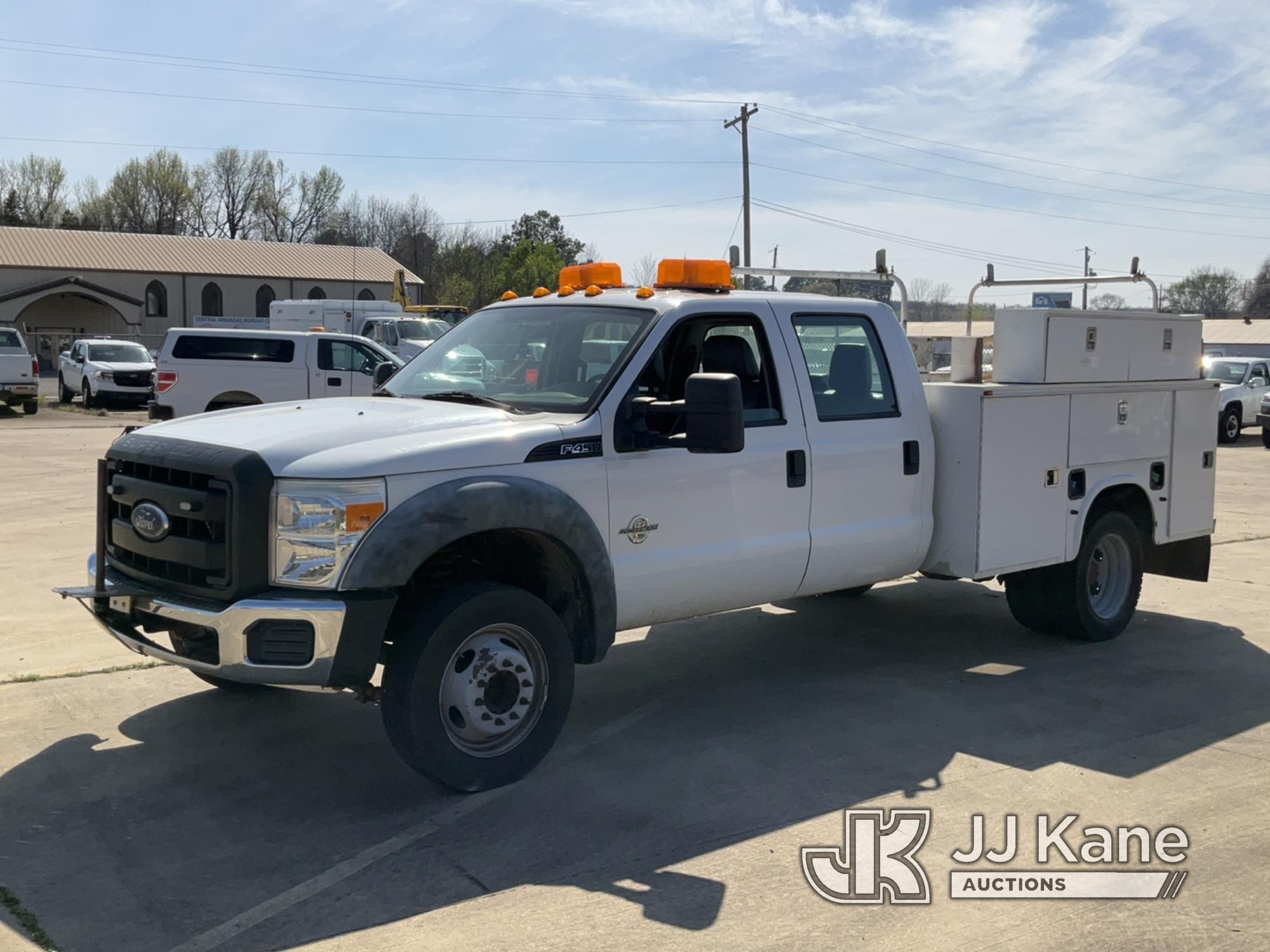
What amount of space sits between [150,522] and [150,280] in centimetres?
5870

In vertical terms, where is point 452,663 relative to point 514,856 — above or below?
above

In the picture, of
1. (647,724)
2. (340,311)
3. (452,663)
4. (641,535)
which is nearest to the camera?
(452,663)

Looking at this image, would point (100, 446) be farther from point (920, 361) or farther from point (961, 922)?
point (961, 922)

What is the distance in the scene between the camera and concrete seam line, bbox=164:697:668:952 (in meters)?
3.84

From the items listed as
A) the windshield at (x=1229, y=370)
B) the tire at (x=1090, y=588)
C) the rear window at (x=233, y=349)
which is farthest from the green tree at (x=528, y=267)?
the tire at (x=1090, y=588)

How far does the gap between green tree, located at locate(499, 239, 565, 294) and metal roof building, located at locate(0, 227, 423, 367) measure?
4821 mm

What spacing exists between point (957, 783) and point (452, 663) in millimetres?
2147

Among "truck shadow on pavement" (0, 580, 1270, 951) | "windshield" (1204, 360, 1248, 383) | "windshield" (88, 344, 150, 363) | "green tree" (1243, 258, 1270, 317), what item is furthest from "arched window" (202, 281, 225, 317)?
"green tree" (1243, 258, 1270, 317)

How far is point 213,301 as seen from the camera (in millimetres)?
61344

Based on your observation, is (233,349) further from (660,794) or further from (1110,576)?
(660,794)

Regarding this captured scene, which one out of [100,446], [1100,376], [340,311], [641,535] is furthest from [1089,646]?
[340,311]

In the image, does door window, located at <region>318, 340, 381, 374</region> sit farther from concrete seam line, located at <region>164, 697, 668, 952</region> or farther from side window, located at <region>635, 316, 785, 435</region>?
concrete seam line, located at <region>164, 697, 668, 952</region>

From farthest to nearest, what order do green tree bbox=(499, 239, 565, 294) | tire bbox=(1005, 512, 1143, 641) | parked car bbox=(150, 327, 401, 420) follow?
green tree bbox=(499, 239, 565, 294) < parked car bbox=(150, 327, 401, 420) < tire bbox=(1005, 512, 1143, 641)

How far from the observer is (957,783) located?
205 inches
